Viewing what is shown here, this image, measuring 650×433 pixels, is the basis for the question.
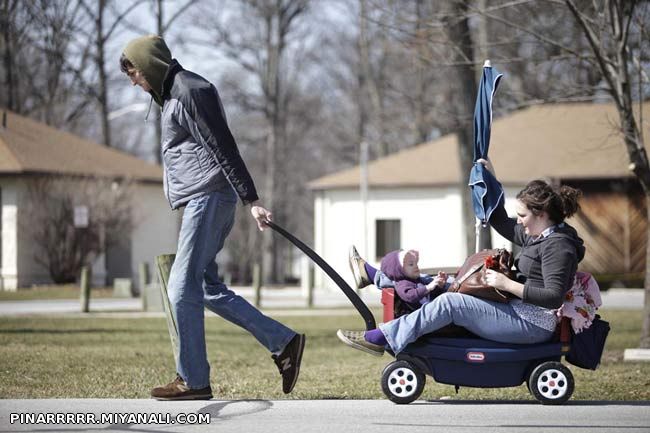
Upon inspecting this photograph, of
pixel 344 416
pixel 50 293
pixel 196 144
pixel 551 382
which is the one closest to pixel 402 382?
pixel 344 416

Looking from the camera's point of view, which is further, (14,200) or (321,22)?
(321,22)

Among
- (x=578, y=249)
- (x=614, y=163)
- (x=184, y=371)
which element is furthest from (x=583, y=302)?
(x=614, y=163)

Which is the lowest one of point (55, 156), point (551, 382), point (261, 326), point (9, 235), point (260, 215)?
Result: point (551, 382)

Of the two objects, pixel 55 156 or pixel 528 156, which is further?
pixel 55 156

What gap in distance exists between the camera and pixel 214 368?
34.5 feet

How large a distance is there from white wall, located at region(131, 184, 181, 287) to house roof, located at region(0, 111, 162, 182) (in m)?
0.67

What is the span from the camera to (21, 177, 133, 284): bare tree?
111 ft

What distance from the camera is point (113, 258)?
3891 cm

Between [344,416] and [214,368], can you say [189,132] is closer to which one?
[344,416]

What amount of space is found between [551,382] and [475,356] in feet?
1.63

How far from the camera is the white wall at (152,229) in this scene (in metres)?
38.9

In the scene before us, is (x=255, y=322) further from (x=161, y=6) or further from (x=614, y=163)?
(x=161, y=6)

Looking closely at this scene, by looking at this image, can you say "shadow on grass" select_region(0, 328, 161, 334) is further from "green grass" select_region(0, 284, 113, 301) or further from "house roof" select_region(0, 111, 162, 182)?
"house roof" select_region(0, 111, 162, 182)

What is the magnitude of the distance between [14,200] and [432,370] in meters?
28.6
